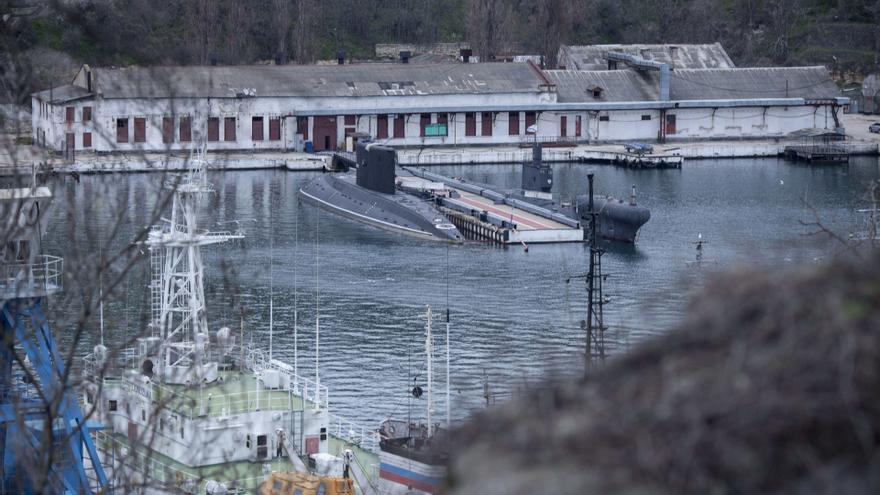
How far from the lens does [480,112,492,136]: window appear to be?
171ft

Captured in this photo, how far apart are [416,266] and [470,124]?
67.0ft

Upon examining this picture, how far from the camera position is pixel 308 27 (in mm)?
58031

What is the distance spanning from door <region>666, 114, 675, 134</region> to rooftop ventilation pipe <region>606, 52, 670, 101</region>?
0.60m

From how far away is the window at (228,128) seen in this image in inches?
1944

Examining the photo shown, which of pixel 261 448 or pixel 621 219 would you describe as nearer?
pixel 261 448

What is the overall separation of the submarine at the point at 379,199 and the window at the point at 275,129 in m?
7.21

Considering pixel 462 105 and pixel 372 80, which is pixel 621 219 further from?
pixel 372 80

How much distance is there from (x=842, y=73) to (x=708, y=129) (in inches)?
412

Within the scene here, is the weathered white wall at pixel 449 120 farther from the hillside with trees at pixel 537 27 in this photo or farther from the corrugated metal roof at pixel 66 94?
the hillside with trees at pixel 537 27

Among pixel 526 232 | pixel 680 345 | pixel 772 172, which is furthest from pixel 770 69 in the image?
pixel 680 345

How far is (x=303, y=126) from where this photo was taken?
165 ft

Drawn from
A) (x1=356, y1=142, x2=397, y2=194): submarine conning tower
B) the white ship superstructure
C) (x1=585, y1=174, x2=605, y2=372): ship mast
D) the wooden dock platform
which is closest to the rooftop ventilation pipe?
the wooden dock platform

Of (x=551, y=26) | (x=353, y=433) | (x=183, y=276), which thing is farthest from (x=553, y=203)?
(x=353, y=433)

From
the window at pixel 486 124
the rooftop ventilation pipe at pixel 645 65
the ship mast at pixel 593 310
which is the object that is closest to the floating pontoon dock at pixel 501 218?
the window at pixel 486 124
